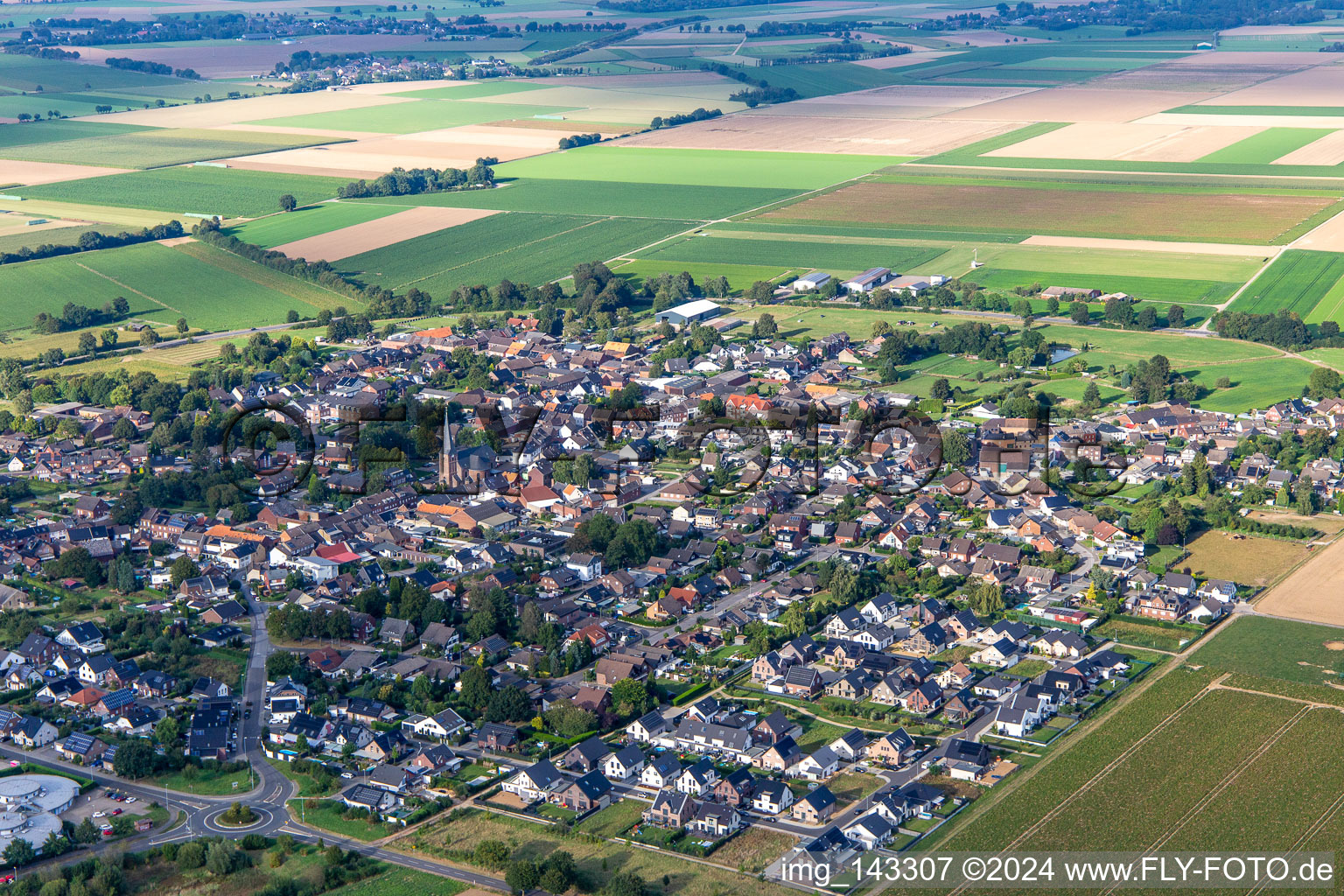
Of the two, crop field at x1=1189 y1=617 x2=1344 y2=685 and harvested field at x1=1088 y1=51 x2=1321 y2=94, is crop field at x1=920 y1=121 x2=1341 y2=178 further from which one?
crop field at x1=1189 y1=617 x2=1344 y2=685

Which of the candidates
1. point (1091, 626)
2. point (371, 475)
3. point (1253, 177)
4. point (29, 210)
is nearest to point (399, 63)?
point (29, 210)

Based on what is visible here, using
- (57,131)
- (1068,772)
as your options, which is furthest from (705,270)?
(57,131)

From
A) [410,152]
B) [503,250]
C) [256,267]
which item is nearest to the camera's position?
[256,267]

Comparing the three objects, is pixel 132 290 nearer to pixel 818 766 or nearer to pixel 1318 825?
pixel 818 766

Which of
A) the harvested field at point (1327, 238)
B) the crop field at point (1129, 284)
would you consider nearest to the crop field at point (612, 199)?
the crop field at point (1129, 284)

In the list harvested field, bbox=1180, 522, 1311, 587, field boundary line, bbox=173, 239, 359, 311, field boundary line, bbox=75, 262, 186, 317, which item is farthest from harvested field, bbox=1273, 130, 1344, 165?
field boundary line, bbox=75, 262, 186, 317

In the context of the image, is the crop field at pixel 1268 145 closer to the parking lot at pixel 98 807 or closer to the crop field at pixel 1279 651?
the crop field at pixel 1279 651
